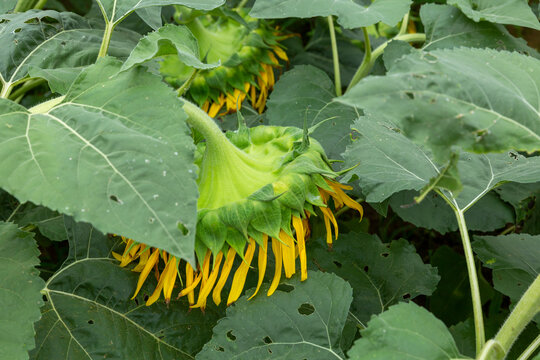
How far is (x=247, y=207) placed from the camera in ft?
Answer: 2.38

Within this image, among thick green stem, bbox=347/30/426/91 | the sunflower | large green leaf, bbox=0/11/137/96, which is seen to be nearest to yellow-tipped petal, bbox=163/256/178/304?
the sunflower

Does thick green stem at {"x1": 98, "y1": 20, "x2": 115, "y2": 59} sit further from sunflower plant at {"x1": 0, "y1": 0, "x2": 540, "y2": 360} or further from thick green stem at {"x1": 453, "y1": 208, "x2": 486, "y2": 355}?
thick green stem at {"x1": 453, "y1": 208, "x2": 486, "y2": 355}

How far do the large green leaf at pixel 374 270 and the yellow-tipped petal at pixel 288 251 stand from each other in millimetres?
171

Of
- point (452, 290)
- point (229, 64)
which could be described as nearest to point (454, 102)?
point (229, 64)

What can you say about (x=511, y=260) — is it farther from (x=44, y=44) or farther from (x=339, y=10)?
(x=44, y=44)

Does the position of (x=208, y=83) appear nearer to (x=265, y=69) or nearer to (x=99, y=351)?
(x=265, y=69)

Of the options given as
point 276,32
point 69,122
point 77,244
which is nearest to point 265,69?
point 276,32

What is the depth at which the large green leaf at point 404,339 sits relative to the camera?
0.59 metres

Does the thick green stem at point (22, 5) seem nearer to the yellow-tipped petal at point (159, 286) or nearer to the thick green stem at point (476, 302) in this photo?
the yellow-tipped petal at point (159, 286)

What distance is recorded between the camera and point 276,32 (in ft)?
4.30

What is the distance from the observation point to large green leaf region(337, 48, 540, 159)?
51 cm

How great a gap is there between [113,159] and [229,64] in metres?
0.62

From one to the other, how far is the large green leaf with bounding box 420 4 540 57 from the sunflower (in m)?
0.46

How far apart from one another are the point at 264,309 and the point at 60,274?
324 mm
